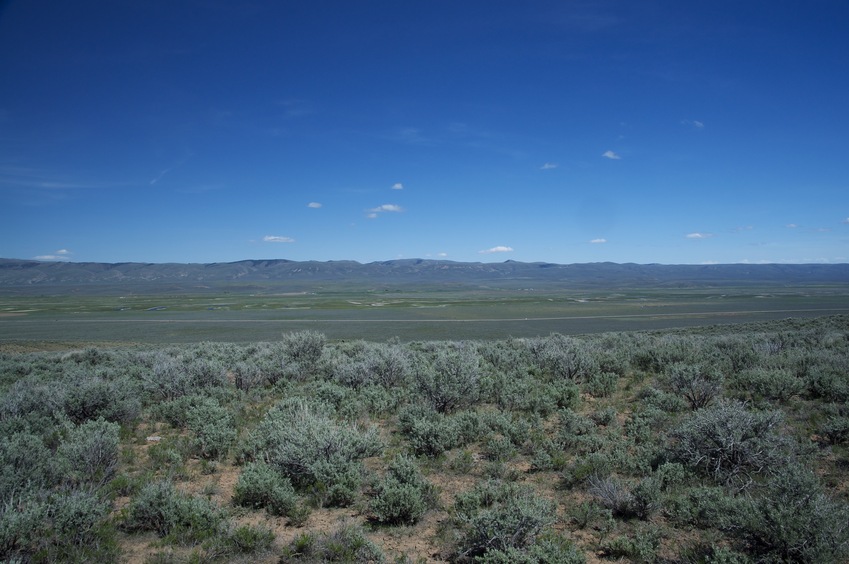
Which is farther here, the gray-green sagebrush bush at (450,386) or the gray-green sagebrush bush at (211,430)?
the gray-green sagebrush bush at (450,386)

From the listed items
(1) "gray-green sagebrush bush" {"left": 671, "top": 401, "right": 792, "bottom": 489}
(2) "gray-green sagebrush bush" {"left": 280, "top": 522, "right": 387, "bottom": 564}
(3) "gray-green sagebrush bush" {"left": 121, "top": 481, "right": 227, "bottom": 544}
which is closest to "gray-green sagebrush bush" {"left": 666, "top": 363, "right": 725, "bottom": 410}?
(1) "gray-green sagebrush bush" {"left": 671, "top": 401, "right": 792, "bottom": 489}

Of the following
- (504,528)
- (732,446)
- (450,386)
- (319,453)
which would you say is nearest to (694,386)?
(732,446)

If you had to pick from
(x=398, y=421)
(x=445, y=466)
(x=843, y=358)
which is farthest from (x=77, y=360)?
(x=843, y=358)

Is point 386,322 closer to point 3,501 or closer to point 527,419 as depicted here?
point 527,419

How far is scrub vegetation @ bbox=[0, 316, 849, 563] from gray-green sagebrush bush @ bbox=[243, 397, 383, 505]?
0.03 metres

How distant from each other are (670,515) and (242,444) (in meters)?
7.14

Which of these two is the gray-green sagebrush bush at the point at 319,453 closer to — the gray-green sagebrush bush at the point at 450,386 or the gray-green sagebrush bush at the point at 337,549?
the gray-green sagebrush bush at the point at 337,549

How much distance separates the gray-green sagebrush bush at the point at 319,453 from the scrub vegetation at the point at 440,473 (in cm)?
3

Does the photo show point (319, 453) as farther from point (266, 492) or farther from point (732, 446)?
point (732, 446)

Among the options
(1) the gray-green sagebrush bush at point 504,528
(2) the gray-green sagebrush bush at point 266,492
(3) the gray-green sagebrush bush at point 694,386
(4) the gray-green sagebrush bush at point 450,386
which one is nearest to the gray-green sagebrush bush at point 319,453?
(2) the gray-green sagebrush bush at point 266,492

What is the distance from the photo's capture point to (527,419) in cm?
973

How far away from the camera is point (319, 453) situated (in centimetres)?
686

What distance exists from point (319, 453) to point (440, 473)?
2.04 metres

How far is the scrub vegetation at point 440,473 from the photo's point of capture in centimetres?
493
